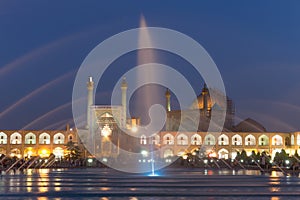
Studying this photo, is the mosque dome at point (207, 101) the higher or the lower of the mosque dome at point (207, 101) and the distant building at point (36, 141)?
the higher

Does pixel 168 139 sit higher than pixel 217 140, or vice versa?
pixel 168 139

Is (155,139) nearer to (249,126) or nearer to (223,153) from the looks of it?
(223,153)

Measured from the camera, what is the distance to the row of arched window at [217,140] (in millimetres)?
85938

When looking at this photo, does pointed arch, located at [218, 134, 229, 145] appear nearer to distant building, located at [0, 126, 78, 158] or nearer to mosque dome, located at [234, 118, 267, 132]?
mosque dome, located at [234, 118, 267, 132]

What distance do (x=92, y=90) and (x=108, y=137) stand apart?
9.07 metres

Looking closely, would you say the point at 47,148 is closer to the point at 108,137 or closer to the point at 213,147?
the point at 108,137

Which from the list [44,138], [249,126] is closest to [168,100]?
[249,126]

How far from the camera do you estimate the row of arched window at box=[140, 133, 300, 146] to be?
85.9m

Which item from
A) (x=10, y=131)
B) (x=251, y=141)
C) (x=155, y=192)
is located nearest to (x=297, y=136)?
(x=251, y=141)

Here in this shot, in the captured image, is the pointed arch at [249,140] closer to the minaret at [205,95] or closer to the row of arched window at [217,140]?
the row of arched window at [217,140]

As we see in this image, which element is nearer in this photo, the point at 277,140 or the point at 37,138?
the point at 37,138

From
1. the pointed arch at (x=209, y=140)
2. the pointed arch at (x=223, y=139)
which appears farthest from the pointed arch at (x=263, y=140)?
the pointed arch at (x=209, y=140)

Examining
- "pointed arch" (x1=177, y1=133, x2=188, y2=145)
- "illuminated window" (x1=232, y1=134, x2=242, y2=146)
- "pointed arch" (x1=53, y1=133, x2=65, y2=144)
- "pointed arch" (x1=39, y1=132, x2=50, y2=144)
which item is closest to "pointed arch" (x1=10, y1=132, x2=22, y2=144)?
"pointed arch" (x1=39, y1=132, x2=50, y2=144)

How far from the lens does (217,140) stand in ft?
286
